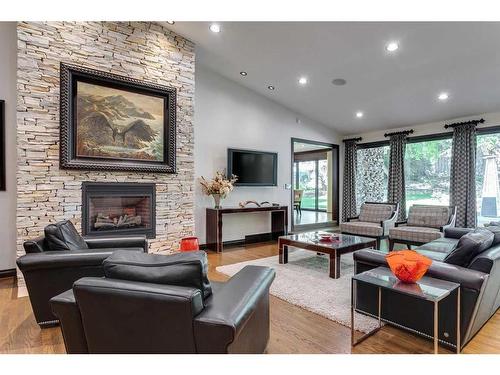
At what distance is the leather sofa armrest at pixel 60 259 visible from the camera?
236 centimetres

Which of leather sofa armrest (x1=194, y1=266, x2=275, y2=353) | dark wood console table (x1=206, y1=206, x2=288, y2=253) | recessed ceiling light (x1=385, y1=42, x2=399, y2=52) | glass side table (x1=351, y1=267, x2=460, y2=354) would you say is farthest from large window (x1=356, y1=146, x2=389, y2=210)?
leather sofa armrest (x1=194, y1=266, x2=275, y2=353)

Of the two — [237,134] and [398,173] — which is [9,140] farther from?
[398,173]

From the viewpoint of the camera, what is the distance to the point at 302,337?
2293mm

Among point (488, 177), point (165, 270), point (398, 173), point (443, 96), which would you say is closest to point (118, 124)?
point (165, 270)

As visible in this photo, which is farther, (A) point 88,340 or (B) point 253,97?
(B) point 253,97

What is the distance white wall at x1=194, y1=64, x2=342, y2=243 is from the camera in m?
5.44

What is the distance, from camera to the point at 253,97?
620cm

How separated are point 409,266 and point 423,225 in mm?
3965

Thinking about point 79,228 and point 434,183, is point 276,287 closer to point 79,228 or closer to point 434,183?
point 79,228

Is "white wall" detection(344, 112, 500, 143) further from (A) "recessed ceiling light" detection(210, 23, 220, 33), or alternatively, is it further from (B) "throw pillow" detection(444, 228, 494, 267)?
(A) "recessed ceiling light" detection(210, 23, 220, 33)

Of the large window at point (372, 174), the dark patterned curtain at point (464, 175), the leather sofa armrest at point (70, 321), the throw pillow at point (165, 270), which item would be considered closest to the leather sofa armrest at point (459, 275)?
the throw pillow at point (165, 270)

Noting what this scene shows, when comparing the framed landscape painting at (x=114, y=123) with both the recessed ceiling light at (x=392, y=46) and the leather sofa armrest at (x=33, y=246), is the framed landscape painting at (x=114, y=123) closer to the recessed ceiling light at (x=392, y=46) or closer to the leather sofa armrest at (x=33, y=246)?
the leather sofa armrest at (x=33, y=246)

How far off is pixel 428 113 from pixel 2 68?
729 cm
